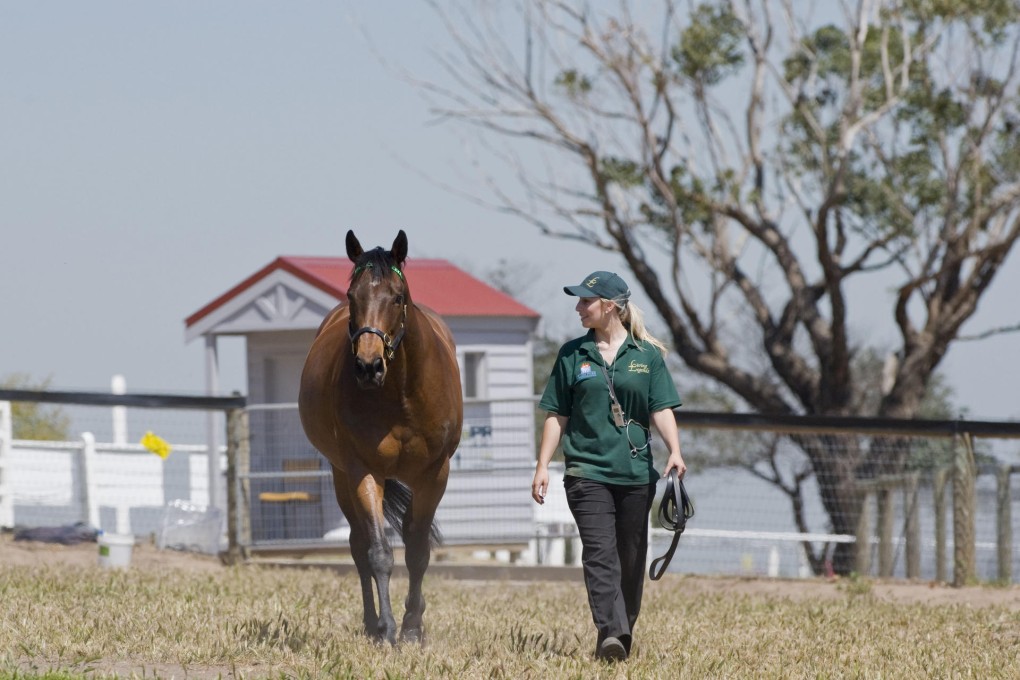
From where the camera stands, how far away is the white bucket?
Result: 12.7 metres

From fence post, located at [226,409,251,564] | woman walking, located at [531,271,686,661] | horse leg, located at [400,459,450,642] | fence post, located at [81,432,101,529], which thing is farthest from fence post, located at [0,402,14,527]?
woman walking, located at [531,271,686,661]

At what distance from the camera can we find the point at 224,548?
48.3 ft

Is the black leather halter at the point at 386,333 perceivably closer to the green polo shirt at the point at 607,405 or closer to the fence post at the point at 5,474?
the green polo shirt at the point at 607,405

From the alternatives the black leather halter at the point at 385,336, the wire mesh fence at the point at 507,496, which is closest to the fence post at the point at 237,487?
the wire mesh fence at the point at 507,496

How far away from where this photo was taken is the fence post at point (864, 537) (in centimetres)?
1547

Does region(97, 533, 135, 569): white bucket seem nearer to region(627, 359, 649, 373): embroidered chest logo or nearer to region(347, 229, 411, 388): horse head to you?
region(347, 229, 411, 388): horse head

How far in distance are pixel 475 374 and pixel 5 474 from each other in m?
5.73

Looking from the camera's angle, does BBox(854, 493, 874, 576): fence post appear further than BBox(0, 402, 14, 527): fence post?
Yes

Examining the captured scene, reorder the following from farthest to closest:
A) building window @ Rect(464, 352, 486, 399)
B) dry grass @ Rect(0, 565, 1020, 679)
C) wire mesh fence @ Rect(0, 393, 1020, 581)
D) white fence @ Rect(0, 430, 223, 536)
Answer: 1. building window @ Rect(464, 352, 486, 399)
2. white fence @ Rect(0, 430, 223, 536)
3. wire mesh fence @ Rect(0, 393, 1020, 581)
4. dry grass @ Rect(0, 565, 1020, 679)

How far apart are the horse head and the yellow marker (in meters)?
9.37

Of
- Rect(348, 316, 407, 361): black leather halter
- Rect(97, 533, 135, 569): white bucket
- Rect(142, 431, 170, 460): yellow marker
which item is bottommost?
Rect(97, 533, 135, 569): white bucket

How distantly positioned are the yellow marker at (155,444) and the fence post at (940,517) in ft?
26.0

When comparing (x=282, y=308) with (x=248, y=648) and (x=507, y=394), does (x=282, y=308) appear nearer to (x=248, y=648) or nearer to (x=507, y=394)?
(x=507, y=394)

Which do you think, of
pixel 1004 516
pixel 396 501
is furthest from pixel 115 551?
pixel 1004 516
